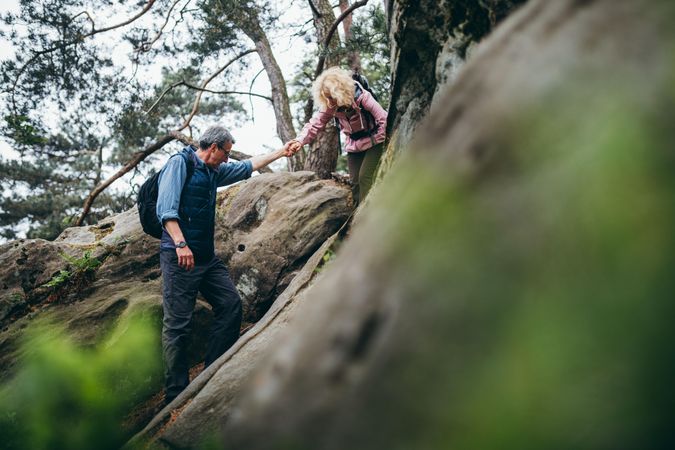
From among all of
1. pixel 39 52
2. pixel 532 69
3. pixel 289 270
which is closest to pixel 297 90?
pixel 39 52

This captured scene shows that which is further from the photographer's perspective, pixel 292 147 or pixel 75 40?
pixel 75 40

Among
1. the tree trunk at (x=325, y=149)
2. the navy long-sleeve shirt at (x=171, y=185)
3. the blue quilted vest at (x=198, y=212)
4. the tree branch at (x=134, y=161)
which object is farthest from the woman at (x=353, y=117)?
the tree branch at (x=134, y=161)

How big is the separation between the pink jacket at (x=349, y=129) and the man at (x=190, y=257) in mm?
1144

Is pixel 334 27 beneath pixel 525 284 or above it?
above

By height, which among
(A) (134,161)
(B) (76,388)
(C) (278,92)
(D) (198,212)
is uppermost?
(C) (278,92)

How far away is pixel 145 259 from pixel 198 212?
6.93 ft

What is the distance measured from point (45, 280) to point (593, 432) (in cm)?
678

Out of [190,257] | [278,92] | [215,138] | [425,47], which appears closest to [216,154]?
[215,138]

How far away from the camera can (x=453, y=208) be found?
1114 mm

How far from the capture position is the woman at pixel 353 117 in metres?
5.12

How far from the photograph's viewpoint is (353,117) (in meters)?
5.38

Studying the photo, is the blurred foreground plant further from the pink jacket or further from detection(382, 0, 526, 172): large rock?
detection(382, 0, 526, 172): large rock

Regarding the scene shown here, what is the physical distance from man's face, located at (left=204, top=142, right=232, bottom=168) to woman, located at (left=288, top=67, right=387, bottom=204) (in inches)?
38.5

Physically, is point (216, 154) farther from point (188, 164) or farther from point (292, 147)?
point (292, 147)
